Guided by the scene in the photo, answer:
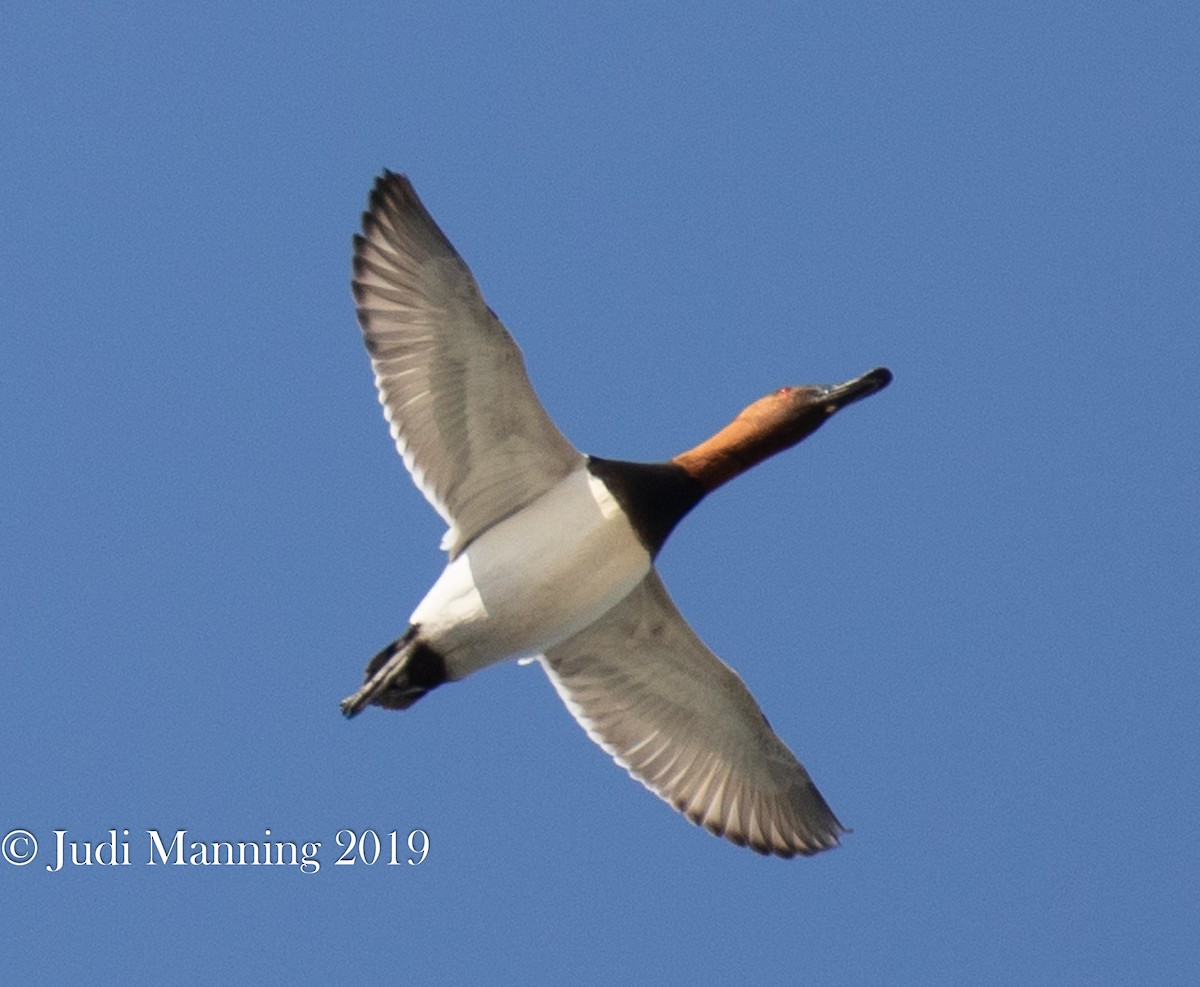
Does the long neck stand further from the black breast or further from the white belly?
the white belly

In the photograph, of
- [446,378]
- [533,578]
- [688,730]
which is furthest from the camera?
[688,730]

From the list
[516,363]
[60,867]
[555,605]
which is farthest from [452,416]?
[60,867]

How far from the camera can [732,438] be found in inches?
468

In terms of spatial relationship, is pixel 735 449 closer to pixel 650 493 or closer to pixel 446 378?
pixel 650 493

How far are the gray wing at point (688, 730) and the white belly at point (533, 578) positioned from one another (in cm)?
104

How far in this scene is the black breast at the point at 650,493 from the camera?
11.4m

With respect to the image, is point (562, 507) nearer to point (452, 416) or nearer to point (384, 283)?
point (452, 416)

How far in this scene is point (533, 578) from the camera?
1129cm

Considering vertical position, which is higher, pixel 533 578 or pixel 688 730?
pixel 533 578

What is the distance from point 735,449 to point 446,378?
172 cm

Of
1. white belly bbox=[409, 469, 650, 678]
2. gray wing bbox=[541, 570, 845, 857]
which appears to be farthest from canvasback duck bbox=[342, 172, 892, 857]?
gray wing bbox=[541, 570, 845, 857]

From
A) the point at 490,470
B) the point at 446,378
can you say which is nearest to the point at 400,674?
the point at 490,470

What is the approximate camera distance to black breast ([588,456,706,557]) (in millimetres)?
11445

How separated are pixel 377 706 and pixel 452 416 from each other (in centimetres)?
169
